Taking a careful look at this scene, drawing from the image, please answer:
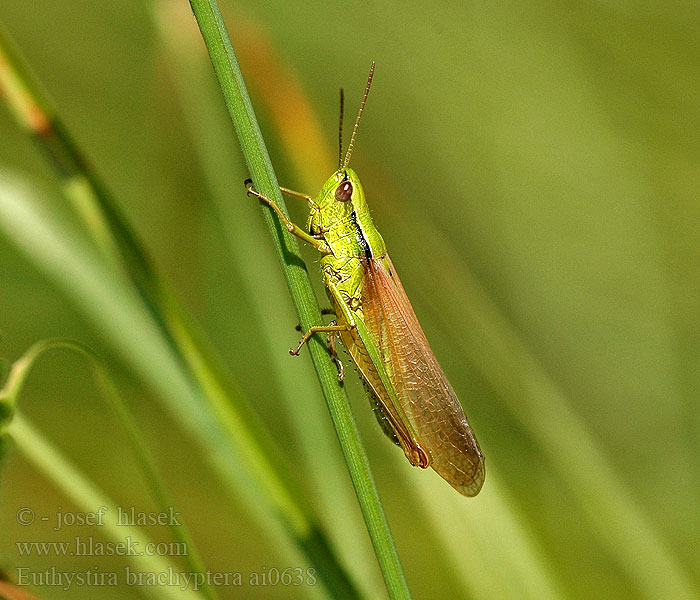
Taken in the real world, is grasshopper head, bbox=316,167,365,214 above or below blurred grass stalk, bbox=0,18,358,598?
above

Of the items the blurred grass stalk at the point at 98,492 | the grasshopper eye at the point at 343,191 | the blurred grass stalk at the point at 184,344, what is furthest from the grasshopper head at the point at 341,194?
the blurred grass stalk at the point at 98,492

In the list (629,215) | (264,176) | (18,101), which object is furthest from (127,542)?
(629,215)

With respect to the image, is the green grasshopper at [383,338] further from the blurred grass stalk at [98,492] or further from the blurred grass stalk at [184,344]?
the blurred grass stalk at [98,492]

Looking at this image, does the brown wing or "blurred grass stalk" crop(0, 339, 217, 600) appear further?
the brown wing

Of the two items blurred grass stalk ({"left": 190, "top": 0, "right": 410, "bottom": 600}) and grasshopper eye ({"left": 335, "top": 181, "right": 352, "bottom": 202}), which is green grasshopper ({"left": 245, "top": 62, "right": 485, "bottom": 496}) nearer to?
grasshopper eye ({"left": 335, "top": 181, "right": 352, "bottom": 202})

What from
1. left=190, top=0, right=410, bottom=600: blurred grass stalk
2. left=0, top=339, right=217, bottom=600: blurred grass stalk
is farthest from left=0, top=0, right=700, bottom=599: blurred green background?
left=190, top=0, right=410, bottom=600: blurred grass stalk

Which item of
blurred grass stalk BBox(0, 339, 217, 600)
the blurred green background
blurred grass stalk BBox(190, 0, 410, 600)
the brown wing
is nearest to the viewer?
blurred grass stalk BBox(190, 0, 410, 600)

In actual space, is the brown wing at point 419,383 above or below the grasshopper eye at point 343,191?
below
